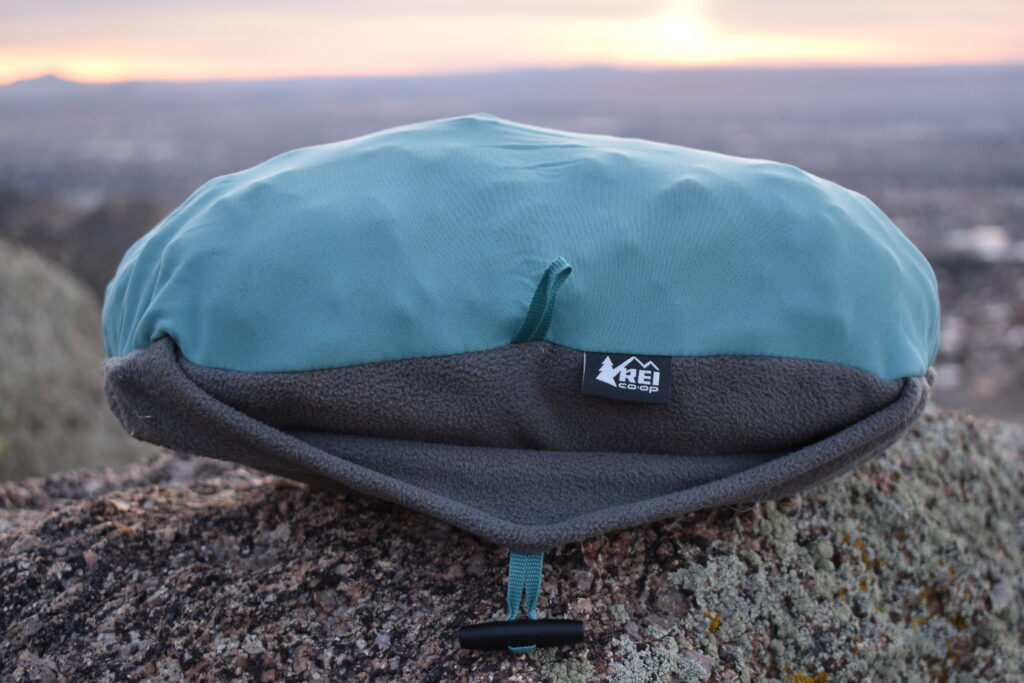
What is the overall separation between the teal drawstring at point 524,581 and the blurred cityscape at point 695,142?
6.19 meters

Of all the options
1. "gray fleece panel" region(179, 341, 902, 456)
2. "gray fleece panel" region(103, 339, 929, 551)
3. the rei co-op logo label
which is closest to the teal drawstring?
"gray fleece panel" region(103, 339, 929, 551)

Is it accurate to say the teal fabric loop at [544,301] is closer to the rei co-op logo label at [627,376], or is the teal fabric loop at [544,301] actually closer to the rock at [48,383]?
the rei co-op logo label at [627,376]

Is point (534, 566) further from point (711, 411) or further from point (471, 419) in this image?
point (711, 411)

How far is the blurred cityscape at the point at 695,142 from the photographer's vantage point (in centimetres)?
945

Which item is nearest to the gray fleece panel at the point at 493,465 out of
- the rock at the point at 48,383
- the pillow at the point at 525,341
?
the pillow at the point at 525,341

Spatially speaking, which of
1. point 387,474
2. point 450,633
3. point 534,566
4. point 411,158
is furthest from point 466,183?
point 450,633

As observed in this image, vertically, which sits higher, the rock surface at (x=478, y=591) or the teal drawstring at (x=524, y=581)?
the teal drawstring at (x=524, y=581)

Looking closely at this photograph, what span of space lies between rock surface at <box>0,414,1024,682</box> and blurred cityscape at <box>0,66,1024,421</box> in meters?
5.37

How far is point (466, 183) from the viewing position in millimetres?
1817

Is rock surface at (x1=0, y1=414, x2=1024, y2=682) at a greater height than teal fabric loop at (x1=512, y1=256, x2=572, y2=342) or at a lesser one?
lesser

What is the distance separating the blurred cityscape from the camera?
945cm

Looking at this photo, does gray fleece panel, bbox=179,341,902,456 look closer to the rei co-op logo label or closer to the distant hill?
the rei co-op logo label

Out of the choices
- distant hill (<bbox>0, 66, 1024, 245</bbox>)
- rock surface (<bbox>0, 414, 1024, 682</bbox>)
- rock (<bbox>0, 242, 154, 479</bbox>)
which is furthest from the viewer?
distant hill (<bbox>0, 66, 1024, 245</bbox>)

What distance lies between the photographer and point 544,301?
1682 mm
